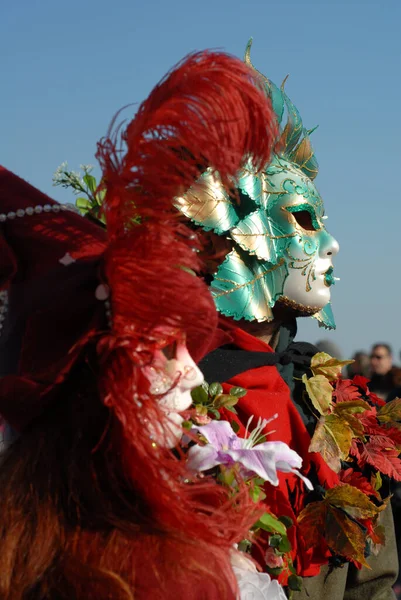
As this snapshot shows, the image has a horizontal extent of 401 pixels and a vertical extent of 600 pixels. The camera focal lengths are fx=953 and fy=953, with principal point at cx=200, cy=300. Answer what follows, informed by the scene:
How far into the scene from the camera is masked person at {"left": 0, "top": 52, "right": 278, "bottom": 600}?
1.52 metres

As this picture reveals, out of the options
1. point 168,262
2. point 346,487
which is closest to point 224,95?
point 168,262

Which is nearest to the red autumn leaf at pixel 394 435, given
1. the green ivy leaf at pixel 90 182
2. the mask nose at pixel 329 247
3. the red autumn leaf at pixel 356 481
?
the red autumn leaf at pixel 356 481

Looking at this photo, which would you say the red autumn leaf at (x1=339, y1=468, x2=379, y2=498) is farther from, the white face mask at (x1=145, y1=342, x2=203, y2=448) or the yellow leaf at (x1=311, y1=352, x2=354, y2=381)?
the white face mask at (x1=145, y1=342, x2=203, y2=448)

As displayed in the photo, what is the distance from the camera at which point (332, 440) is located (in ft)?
8.67

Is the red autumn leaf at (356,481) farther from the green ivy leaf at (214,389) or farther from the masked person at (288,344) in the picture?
the green ivy leaf at (214,389)

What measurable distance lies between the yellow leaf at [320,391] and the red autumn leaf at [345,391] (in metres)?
0.05

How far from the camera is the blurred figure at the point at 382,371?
5.59 m

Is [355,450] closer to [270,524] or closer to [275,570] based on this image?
[275,570]

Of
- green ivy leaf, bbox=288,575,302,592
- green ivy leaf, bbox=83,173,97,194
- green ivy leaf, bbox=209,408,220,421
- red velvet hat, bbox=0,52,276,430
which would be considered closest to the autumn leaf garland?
green ivy leaf, bbox=288,575,302,592

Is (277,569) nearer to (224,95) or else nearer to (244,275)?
(244,275)

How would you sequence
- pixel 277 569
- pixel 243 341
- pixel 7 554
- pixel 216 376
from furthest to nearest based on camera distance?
1. pixel 243 341
2. pixel 216 376
3. pixel 277 569
4. pixel 7 554

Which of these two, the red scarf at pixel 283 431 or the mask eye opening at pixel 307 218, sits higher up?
the mask eye opening at pixel 307 218

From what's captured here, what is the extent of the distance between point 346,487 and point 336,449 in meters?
0.12

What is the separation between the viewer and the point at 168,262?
1.55 m
